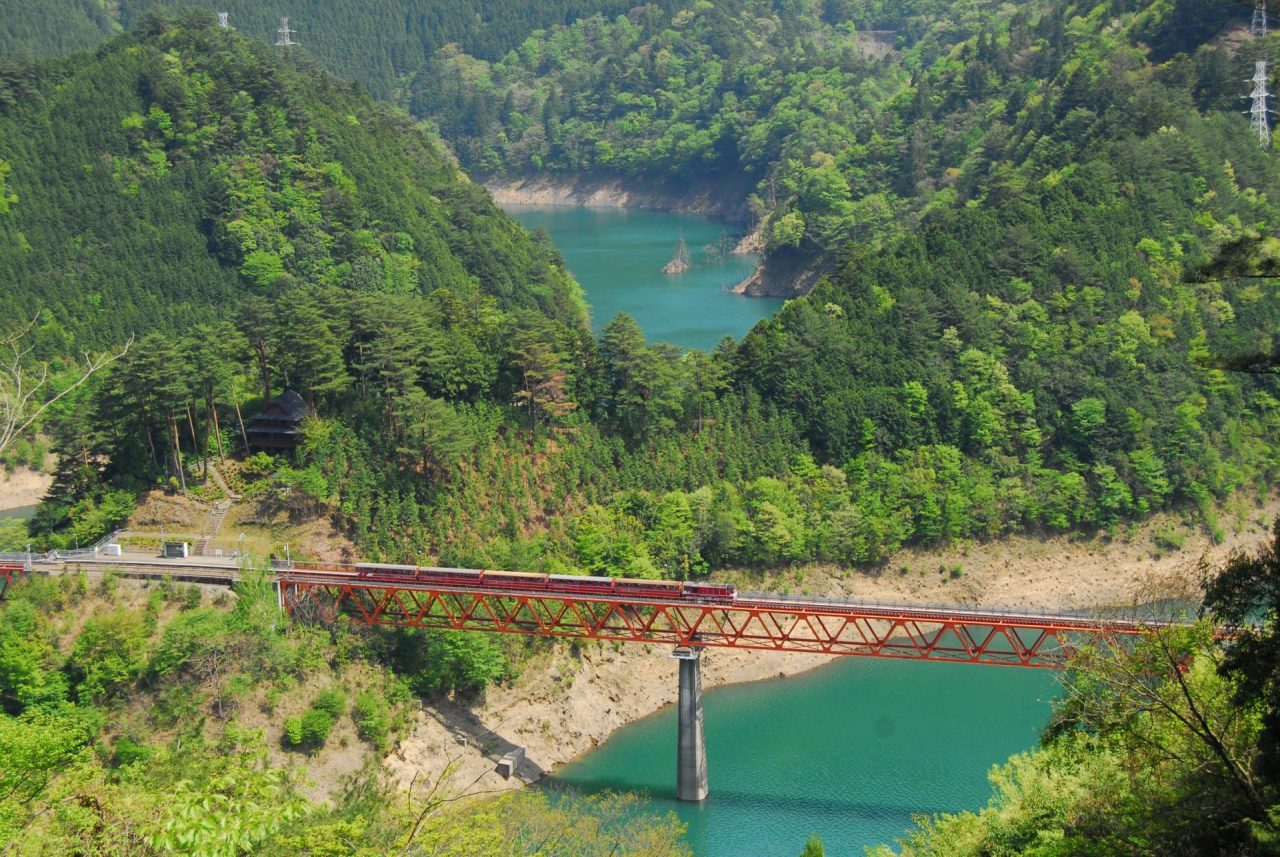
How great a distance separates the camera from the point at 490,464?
70.6m

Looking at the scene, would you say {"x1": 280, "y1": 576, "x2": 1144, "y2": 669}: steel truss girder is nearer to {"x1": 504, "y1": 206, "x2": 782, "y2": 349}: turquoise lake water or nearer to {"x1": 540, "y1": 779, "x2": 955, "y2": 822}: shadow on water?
{"x1": 540, "y1": 779, "x2": 955, "y2": 822}: shadow on water

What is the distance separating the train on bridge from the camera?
5722 centimetres

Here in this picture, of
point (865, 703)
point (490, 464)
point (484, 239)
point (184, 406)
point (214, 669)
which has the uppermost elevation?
point (484, 239)

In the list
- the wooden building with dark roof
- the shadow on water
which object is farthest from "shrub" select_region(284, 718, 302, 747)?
the wooden building with dark roof

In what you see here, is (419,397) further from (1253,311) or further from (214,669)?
(1253,311)

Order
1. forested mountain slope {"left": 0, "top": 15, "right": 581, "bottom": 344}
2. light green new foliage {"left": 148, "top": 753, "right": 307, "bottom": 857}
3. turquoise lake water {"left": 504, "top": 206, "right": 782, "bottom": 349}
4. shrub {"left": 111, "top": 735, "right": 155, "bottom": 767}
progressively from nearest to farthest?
light green new foliage {"left": 148, "top": 753, "right": 307, "bottom": 857} < shrub {"left": 111, "top": 735, "right": 155, "bottom": 767} < forested mountain slope {"left": 0, "top": 15, "right": 581, "bottom": 344} < turquoise lake water {"left": 504, "top": 206, "right": 782, "bottom": 349}

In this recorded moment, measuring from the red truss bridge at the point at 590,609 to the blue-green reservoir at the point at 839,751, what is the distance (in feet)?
11.7

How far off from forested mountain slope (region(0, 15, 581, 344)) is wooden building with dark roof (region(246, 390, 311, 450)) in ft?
110

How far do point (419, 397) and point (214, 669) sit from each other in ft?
55.0

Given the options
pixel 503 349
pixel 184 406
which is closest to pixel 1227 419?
pixel 503 349

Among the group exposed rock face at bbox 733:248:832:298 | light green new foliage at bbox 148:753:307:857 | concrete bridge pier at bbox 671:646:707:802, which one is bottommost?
concrete bridge pier at bbox 671:646:707:802

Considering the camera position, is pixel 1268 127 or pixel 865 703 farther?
pixel 1268 127

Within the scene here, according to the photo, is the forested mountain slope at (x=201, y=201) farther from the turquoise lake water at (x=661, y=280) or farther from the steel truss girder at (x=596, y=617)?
the steel truss girder at (x=596, y=617)

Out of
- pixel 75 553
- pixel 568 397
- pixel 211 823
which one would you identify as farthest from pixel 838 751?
pixel 211 823
